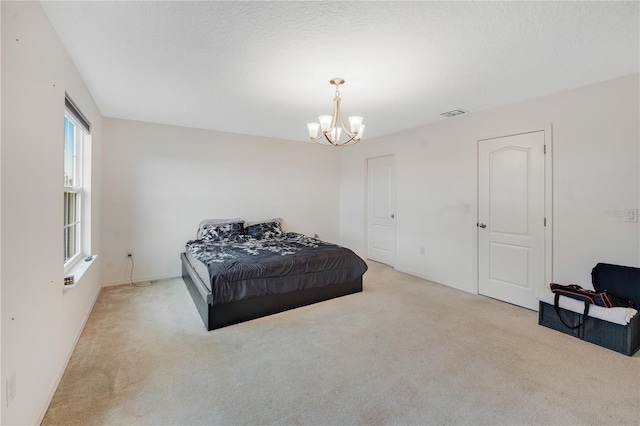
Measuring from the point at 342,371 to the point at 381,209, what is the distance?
3.62 metres

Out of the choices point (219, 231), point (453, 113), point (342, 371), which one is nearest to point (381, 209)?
point (453, 113)

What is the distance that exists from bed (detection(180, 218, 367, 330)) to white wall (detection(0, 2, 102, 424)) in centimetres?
109

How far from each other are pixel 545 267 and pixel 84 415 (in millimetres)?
4185

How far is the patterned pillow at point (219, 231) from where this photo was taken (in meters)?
4.41

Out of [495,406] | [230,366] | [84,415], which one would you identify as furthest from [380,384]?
[84,415]

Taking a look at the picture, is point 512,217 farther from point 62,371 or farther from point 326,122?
point 62,371

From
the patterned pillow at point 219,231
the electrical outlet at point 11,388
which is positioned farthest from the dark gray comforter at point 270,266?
the electrical outlet at point 11,388

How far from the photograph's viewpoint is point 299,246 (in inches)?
155

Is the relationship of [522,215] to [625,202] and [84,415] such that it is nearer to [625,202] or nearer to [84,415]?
[625,202]

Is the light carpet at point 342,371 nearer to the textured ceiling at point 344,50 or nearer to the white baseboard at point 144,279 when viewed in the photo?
the white baseboard at point 144,279

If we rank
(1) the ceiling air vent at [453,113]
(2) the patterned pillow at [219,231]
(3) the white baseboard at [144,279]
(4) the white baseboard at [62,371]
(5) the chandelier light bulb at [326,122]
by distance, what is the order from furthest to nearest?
(2) the patterned pillow at [219,231]
(3) the white baseboard at [144,279]
(1) the ceiling air vent at [453,113]
(5) the chandelier light bulb at [326,122]
(4) the white baseboard at [62,371]

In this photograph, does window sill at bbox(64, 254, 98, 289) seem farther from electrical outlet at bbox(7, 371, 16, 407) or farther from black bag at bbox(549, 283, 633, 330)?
black bag at bbox(549, 283, 633, 330)

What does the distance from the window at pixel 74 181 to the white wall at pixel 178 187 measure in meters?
1.03

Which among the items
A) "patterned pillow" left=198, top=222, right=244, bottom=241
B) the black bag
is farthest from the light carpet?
"patterned pillow" left=198, top=222, right=244, bottom=241
